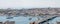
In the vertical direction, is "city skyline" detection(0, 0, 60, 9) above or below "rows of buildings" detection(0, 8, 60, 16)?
above

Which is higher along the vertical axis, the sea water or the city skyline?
the city skyline

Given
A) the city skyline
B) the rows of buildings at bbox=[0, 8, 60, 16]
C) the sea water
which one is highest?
the city skyline

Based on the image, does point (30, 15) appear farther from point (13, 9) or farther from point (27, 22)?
point (13, 9)

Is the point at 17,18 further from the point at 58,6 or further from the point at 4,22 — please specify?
the point at 58,6

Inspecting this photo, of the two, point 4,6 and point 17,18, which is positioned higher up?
point 4,6

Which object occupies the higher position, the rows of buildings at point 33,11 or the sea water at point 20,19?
the rows of buildings at point 33,11

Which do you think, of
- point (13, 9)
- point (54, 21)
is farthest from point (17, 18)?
point (54, 21)

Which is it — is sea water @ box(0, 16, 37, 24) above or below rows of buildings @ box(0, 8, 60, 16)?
below

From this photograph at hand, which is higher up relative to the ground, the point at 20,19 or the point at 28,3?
the point at 28,3

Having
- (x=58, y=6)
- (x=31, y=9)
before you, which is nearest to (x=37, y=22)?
(x=31, y=9)

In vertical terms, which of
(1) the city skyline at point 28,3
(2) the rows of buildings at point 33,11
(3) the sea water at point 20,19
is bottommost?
(3) the sea water at point 20,19
